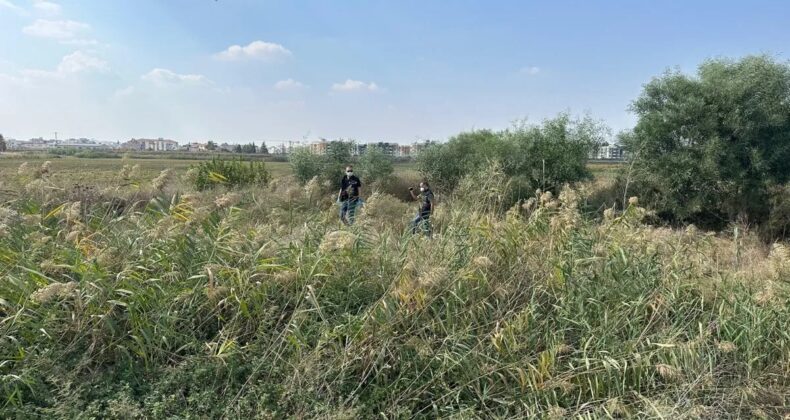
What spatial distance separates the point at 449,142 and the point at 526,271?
16.3 meters

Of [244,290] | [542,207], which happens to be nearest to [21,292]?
[244,290]

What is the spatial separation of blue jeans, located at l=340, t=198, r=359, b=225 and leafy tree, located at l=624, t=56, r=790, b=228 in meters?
10.8

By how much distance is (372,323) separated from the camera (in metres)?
3.21

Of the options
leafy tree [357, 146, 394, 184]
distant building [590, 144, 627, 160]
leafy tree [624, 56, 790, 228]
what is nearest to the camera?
leafy tree [624, 56, 790, 228]

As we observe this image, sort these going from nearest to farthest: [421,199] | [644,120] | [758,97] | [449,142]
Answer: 1. [421,199]
2. [758,97]
3. [644,120]
4. [449,142]

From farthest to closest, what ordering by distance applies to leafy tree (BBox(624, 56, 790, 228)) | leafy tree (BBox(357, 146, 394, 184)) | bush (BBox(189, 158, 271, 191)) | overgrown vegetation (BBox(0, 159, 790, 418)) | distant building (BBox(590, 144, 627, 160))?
leafy tree (BBox(357, 146, 394, 184))
bush (BBox(189, 158, 271, 191))
distant building (BBox(590, 144, 627, 160))
leafy tree (BBox(624, 56, 790, 228))
overgrown vegetation (BBox(0, 159, 790, 418))

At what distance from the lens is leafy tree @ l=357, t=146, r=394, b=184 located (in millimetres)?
19453

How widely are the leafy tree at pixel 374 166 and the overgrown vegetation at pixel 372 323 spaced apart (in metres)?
15.3

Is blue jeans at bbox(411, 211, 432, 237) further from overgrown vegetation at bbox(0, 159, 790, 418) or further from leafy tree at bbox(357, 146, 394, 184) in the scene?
leafy tree at bbox(357, 146, 394, 184)

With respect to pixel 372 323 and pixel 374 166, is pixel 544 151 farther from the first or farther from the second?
pixel 372 323

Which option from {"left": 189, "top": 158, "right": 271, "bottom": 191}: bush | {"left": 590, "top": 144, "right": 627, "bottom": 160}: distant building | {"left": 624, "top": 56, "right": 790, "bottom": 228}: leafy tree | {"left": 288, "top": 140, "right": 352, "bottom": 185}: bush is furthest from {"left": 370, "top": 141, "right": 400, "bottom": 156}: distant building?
{"left": 624, "top": 56, "right": 790, "bottom": 228}: leafy tree

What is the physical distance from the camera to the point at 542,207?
14.7ft

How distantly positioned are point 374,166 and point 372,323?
54.6 feet

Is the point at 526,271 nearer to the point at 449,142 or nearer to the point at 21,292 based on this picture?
the point at 21,292
